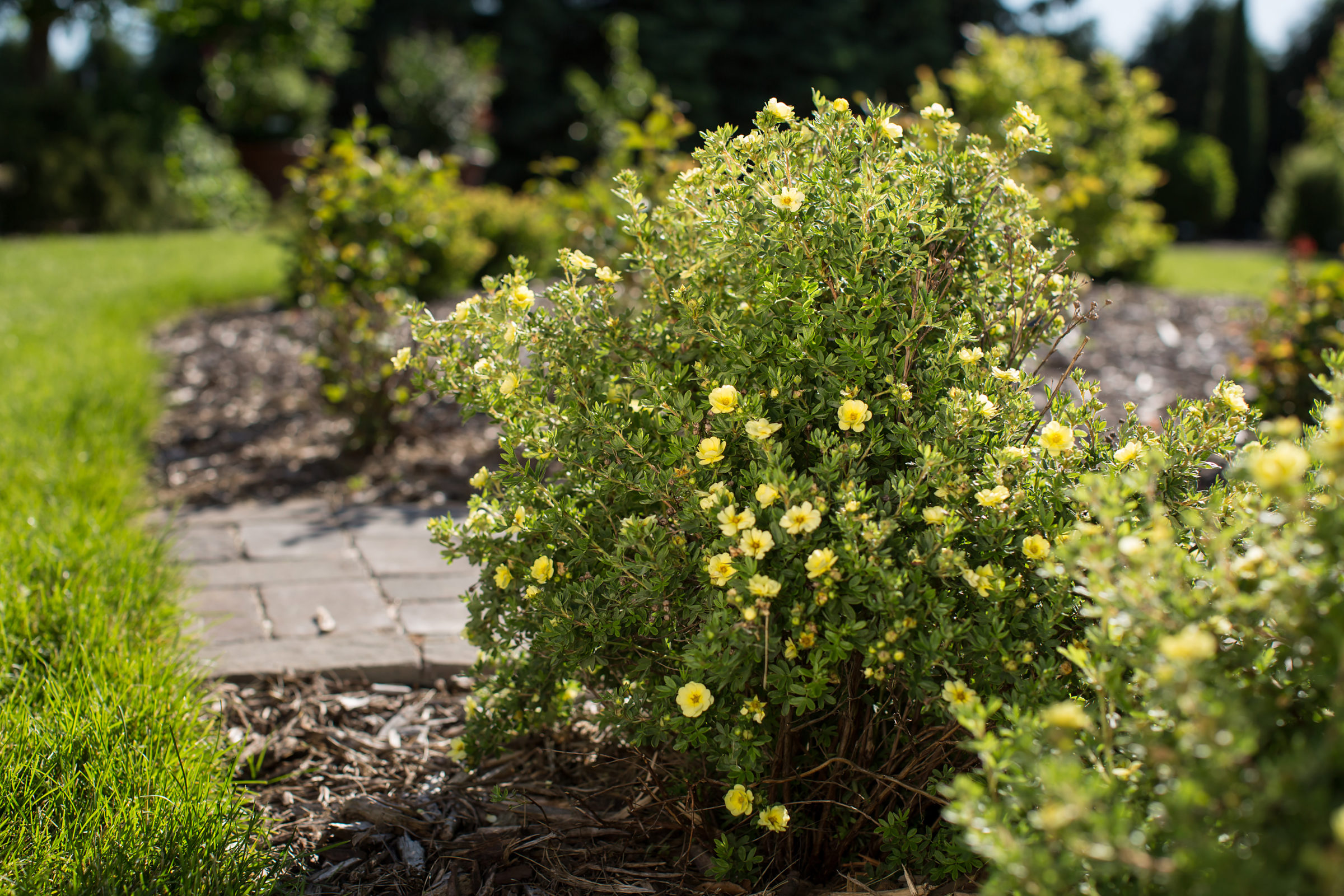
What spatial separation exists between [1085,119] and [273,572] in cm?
730

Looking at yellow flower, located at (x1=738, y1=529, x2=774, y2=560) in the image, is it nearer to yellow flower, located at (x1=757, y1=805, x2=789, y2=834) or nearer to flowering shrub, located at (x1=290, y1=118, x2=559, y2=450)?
yellow flower, located at (x1=757, y1=805, x2=789, y2=834)

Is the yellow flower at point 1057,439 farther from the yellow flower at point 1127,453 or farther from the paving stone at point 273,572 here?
the paving stone at point 273,572

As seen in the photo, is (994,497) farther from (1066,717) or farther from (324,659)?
(324,659)

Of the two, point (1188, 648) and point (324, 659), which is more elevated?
point (1188, 648)

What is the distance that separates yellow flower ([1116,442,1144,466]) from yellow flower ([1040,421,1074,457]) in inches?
3.0

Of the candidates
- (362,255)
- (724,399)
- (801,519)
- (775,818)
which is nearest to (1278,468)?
(801,519)

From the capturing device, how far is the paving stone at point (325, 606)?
105 inches

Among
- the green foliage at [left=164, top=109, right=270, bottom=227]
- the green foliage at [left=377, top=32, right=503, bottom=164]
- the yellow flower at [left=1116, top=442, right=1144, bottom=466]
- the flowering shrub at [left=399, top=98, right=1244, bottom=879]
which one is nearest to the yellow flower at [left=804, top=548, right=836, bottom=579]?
the flowering shrub at [left=399, top=98, right=1244, bottom=879]

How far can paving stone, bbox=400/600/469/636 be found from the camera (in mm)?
2688

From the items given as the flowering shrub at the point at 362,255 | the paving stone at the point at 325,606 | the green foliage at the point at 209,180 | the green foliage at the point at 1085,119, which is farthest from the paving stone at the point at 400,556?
the green foliage at the point at 209,180

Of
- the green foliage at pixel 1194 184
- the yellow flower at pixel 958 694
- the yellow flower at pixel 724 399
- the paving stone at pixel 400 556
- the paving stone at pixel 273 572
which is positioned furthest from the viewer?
the green foliage at pixel 1194 184

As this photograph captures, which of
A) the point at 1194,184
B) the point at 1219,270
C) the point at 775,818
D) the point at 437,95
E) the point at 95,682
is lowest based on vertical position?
the point at 95,682

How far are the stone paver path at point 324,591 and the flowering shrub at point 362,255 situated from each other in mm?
514

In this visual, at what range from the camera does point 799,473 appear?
1602 mm
